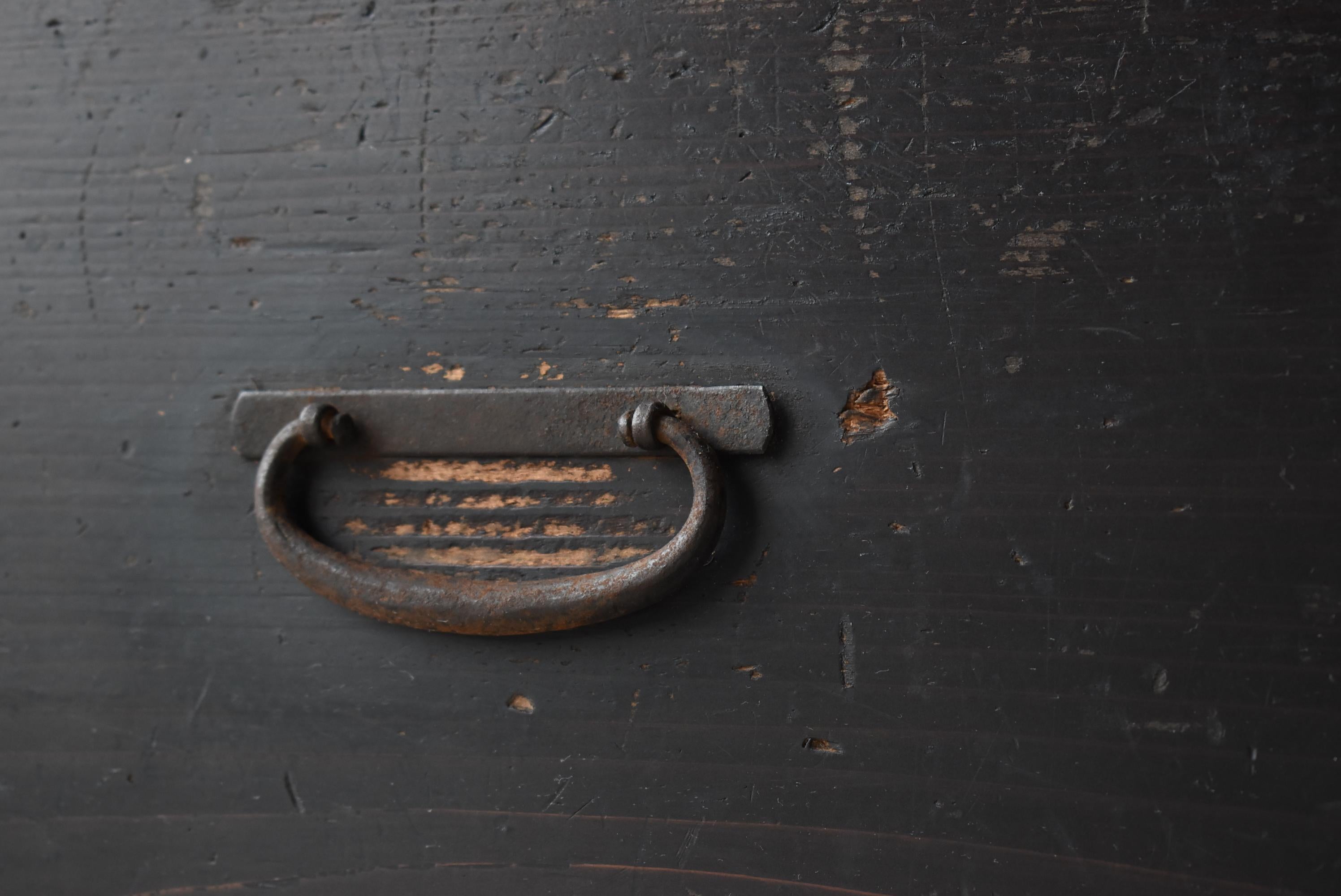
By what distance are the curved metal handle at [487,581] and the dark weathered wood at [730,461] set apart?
0.9 inches

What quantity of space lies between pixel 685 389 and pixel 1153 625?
0.79 feet

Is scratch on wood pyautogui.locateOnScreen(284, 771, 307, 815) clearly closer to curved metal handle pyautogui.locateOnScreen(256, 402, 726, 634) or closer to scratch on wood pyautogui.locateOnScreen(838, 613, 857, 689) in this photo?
curved metal handle pyautogui.locateOnScreen(256, 402, 726, 634)

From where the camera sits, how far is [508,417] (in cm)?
39

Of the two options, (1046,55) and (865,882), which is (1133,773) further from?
(1046,55)

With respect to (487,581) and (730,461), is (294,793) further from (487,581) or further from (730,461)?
(730,461)

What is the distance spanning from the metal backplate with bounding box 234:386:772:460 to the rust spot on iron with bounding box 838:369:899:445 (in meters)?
0.04

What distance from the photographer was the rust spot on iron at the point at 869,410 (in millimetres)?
374

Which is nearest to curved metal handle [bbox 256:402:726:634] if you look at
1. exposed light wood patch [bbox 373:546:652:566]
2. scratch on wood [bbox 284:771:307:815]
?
exposed light wood patch [bbox 373:546:652:566]

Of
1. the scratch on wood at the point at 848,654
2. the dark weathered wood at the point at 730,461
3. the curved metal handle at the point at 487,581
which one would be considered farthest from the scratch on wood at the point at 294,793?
the scratch on wood at the point at 848,654

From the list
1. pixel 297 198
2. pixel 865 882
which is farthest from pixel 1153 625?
pixel 297 198

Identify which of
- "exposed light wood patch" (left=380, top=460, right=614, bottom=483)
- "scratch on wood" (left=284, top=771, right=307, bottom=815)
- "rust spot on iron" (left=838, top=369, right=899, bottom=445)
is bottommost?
"scratch on wood" (left=284, top=771, right=307, bottom=815)

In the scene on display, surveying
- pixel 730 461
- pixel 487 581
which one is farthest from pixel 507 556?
pixel 730 461

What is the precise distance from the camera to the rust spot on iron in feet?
1.23

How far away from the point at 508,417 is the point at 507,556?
0.07m
